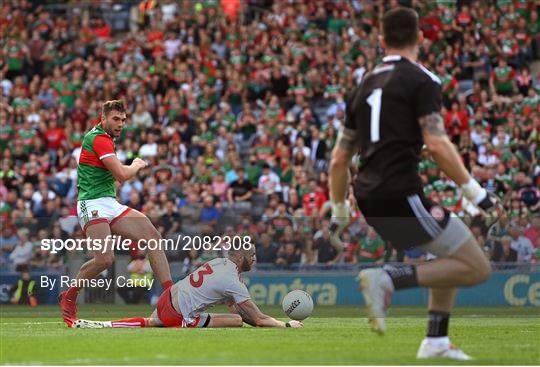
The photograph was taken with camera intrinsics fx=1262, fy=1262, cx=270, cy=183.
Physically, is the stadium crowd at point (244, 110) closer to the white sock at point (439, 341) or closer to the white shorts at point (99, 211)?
the white shorts at point (99, 211)

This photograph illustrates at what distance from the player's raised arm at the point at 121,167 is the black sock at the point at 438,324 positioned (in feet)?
16.7

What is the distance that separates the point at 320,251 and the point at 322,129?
5.59 metres

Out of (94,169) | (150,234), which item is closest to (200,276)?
(150,234)

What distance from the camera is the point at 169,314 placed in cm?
1412

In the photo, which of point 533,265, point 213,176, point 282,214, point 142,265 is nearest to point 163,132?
point 213,176

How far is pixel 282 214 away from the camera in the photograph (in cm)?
2433

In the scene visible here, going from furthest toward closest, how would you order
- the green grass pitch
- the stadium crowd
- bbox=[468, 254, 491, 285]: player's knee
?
the stadium crowd, the green grass pitch, bbox=[468, 254, 491, 285]: player's knee

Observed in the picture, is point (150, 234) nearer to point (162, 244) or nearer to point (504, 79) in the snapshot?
point (162, 244)

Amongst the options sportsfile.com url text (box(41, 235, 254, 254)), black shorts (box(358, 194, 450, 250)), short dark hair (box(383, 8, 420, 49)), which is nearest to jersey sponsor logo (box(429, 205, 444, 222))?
black shorts (box(358, 194, 450, 250))

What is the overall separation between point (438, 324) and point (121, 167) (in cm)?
548

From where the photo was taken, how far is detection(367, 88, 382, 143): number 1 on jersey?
9.55 meters

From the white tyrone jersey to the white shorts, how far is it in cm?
130

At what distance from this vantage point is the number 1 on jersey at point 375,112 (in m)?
9.55

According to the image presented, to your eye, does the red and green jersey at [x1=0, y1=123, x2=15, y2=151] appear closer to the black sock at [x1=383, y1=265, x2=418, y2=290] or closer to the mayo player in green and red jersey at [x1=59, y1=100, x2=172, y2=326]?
the mayo player in green and red jersey at [x1=59, y1=100, x2=172, y2=326]
